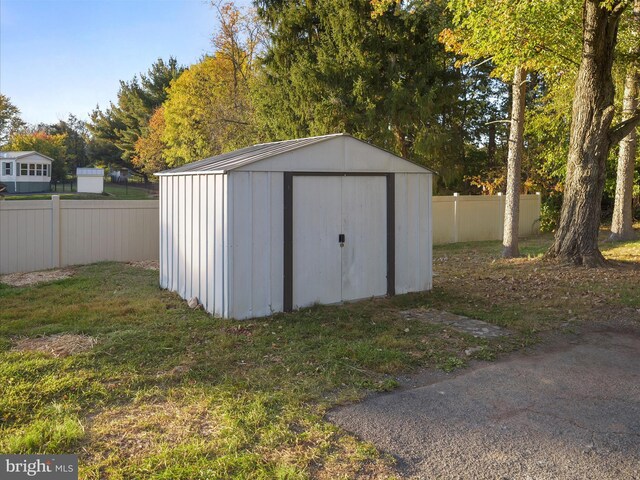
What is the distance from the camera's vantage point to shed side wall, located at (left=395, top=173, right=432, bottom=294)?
26.9 feet

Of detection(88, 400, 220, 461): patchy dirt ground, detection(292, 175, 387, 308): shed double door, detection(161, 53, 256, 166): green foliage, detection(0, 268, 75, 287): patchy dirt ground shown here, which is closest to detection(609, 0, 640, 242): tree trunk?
detection(292, 175, 387, 308): shed double door

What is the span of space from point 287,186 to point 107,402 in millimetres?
3616

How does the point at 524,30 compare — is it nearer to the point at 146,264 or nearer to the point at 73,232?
the point at 146,264

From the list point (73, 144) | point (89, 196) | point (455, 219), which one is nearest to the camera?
point (455, 219)

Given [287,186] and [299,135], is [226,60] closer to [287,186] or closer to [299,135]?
[299,135]

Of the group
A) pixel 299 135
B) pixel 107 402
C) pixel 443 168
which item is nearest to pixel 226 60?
pixel 299 135

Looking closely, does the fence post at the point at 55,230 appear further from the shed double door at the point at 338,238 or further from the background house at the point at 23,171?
the background house at the point at 23,171

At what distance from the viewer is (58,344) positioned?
5664 millimetres

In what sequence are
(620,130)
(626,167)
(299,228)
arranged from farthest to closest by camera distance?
(626,167) < (620,130) < (299,228)

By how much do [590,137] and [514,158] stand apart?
1.90 m

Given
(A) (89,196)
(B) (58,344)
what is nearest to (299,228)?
(B) (58,344)

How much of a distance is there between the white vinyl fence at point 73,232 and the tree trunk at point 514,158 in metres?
7.72

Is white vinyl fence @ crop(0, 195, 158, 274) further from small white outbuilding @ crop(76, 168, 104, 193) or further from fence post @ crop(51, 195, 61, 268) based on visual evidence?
small white outbuilding @ crop(76, 168, 104, 193)

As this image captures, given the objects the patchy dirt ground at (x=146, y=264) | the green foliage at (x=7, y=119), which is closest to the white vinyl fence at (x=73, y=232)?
the patchy dirt ground at (x=146, y=264)
